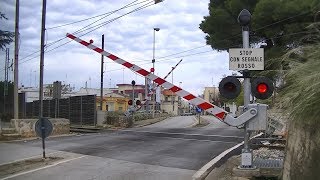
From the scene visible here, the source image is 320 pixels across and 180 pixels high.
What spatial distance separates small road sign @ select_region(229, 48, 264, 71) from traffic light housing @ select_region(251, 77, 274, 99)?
51cm

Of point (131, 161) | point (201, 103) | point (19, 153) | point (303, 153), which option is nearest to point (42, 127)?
point (131, 161)

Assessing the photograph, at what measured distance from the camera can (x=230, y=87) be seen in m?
10.1

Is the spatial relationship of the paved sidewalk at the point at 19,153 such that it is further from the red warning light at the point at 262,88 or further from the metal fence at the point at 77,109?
the metal fence at the point at 77,109

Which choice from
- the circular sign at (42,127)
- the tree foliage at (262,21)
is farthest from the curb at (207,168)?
the tree foliage at (262,21)

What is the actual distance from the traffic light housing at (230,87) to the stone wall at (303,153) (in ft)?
8.73

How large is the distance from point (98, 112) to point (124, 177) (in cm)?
3006

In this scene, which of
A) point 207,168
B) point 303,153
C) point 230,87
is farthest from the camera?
point 207,168

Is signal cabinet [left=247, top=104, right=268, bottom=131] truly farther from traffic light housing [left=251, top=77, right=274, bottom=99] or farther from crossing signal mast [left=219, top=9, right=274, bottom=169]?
traffic light housing [left=251, top=77, right=274, bottom=99]

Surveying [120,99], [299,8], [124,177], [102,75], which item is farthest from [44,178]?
[120,99]

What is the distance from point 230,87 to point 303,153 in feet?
11.3

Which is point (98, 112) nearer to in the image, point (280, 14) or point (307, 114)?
point (280, 14)

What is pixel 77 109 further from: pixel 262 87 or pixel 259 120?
pixel 262 87

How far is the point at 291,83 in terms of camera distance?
804 cm

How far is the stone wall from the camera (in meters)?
6.58
